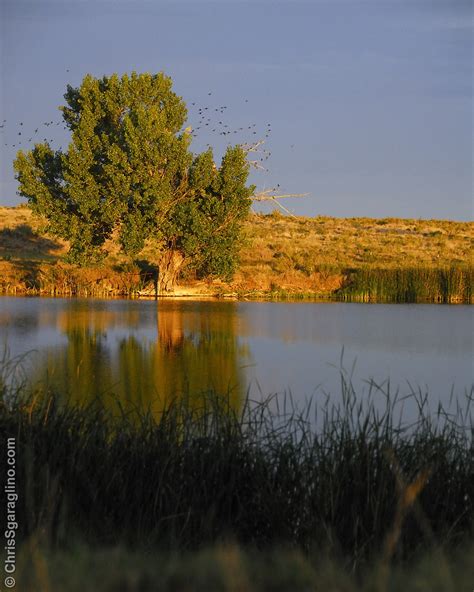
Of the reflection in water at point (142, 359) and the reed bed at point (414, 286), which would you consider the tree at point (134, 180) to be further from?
the reed bed at point (414, 286)

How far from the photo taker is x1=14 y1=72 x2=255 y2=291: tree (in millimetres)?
29047

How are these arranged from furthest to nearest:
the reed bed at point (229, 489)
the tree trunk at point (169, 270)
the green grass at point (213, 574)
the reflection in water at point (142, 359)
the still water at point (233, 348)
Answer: the tree trunk at point (169, 270) < the still water at point (233, 348) < the reflection in water at point (142, 359) < the reed bed at point (229, 489) < the green grass at point (213, 574)

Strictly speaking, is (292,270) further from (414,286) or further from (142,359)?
(142,359)

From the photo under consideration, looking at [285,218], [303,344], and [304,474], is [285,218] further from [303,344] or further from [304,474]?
[304,474]

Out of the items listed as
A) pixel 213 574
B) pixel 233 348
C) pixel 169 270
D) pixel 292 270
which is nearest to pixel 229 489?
pixel 213 574

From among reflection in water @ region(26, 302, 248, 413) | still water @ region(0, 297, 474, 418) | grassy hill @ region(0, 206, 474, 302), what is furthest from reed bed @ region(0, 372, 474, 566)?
grassy hill @ region(0, 206, 474, 302)

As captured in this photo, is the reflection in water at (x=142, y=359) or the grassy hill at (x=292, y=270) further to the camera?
the grassy hill at (x=292, y=270)

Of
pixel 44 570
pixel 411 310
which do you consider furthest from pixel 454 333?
pixel 44 570

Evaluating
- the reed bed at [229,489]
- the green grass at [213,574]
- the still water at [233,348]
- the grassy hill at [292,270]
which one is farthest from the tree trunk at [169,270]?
the green grass at [213,574]

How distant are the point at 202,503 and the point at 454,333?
16.1m

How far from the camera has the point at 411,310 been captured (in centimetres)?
2856

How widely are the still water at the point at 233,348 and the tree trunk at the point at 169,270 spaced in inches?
139

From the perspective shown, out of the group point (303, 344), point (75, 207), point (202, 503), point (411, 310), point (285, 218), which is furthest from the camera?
point (285, 218)

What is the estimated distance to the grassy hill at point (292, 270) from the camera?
34.8 meters
